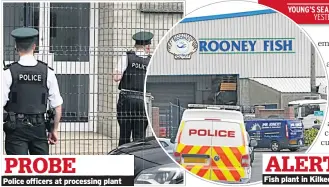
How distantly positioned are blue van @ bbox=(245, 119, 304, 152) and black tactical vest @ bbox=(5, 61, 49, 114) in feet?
5.57

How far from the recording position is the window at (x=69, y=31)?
6402 mm

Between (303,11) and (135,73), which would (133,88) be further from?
(303,11)

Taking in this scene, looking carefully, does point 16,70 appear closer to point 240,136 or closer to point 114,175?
point 114,175

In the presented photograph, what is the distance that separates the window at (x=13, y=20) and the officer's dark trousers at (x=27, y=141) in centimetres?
59

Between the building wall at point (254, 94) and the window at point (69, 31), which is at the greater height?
the window at point (69, 31)

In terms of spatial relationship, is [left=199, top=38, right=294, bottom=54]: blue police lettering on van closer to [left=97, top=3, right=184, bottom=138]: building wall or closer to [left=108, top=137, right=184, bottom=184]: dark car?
[left=97, top=3, right=184, bottom=138]: building wall

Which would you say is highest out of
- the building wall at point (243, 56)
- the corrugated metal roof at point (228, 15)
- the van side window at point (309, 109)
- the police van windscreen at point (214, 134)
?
the corrugated metal roof at point (228, 15)

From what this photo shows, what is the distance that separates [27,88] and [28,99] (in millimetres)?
90

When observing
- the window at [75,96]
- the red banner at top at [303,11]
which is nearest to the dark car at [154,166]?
the window at [75,96]

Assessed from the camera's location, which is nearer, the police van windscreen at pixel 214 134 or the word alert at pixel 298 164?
the police van windscreen at pixel 214 134

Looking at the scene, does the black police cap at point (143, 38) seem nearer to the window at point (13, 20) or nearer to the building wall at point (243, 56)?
the building wall at point (243, 56)

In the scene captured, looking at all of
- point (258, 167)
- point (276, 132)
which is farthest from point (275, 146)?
point (258, 167)

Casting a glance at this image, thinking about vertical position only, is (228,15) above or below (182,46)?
above

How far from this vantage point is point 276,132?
6426 millimetres
